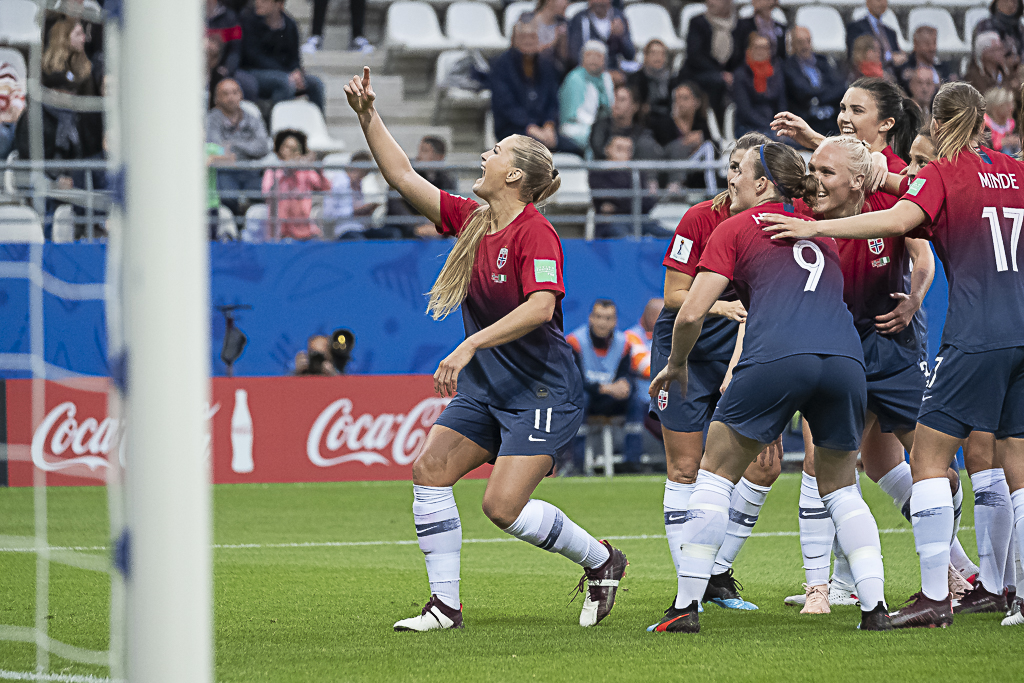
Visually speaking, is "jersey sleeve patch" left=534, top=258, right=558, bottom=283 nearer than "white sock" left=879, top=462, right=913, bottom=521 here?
Yes

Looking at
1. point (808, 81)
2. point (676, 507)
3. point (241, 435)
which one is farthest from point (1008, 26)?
point (676, 507)

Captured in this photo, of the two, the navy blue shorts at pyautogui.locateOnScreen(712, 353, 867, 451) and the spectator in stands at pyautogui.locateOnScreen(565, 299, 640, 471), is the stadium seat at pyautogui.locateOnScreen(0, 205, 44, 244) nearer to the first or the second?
the spectator in stands at pyautogui.locateOnScreen(565, 299, 640, 471)

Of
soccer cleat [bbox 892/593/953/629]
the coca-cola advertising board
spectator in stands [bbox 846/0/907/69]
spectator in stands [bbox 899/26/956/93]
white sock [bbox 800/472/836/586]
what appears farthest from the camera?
spectator in stands [bbox 846/0/907/69]

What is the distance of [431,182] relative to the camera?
12.6 m

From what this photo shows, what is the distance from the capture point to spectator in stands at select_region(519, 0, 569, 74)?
14.7 metres

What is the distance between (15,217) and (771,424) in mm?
8482

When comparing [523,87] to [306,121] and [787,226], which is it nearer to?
[306,121]

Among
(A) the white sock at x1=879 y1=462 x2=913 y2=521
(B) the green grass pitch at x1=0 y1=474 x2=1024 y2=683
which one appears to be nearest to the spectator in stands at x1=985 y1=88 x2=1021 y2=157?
(B) the green grass pitch at x1=0 y1=474 x2=1024 y2=683

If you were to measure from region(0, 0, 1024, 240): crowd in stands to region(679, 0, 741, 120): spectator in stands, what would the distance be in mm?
18

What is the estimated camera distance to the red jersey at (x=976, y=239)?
14.9 feet

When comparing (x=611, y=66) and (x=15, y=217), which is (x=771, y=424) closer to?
(x=15, y=217)

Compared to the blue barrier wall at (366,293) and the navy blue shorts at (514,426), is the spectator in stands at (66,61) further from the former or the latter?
the blue barrier wall at (366,293)

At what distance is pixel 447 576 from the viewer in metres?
4.76

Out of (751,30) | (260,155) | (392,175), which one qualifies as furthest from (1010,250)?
(751,30)
